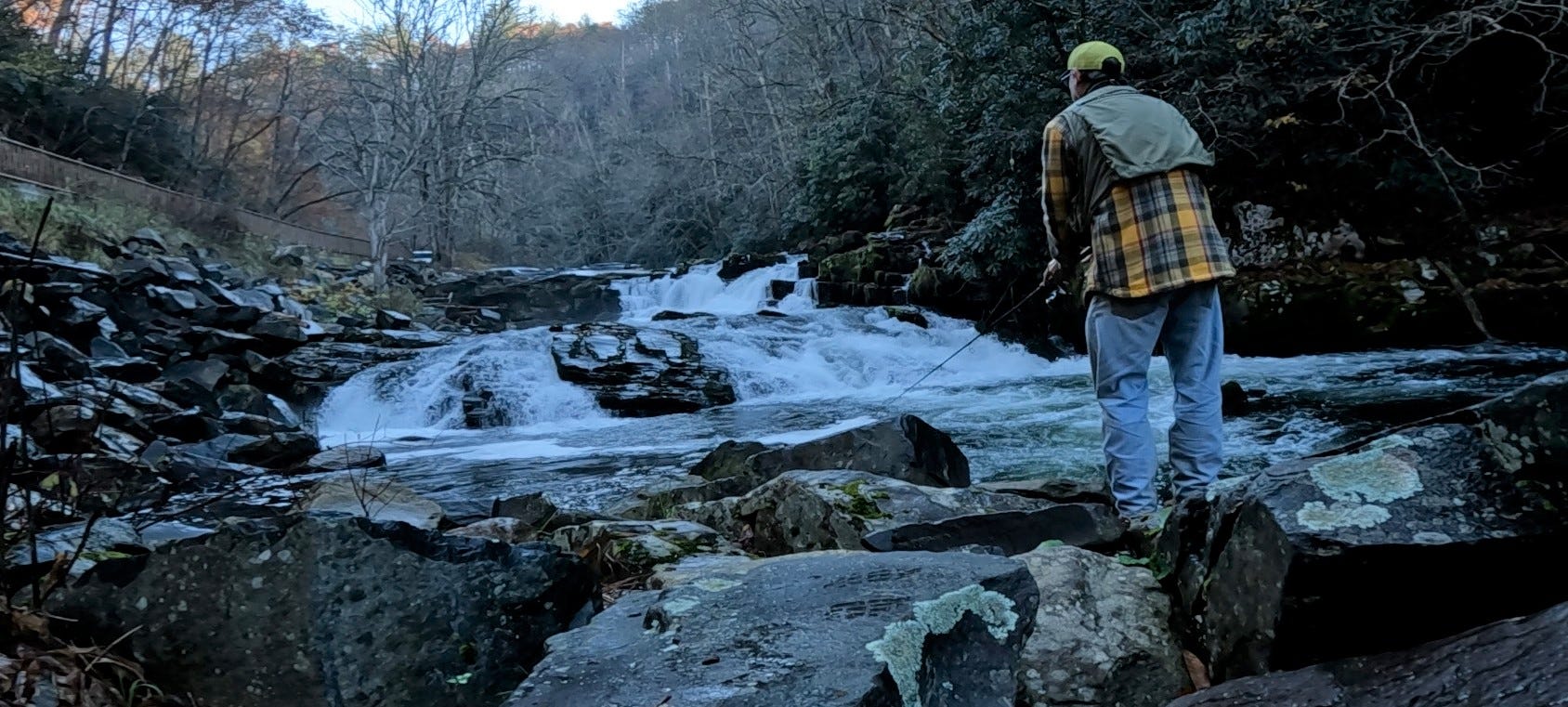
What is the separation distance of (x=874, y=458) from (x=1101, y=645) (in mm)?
3217

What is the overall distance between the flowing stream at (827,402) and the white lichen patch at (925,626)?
178 inches

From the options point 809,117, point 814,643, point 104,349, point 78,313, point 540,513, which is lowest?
point 540,513

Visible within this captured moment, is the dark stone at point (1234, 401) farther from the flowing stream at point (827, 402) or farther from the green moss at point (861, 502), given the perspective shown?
the green moss at point (861, 502)

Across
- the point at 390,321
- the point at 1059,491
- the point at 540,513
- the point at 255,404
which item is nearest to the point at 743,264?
the point at 390,321

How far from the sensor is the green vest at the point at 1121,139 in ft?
10.3

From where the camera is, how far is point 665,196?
39.4m

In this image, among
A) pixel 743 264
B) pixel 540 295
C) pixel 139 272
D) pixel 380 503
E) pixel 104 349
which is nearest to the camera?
pixel 380 503

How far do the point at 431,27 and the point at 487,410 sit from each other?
20930 millimetres

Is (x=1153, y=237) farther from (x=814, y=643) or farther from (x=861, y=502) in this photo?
(x=814, y=643)

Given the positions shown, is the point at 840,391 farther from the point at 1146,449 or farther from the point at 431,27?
the point at 431,27

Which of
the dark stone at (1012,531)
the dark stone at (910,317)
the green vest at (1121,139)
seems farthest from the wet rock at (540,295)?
the dark stone at (1012,531)

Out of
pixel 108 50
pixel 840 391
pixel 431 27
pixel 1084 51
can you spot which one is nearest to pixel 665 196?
pixel 431 27

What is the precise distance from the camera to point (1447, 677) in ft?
4.61

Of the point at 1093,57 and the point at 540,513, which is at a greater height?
the point at 1093,57
